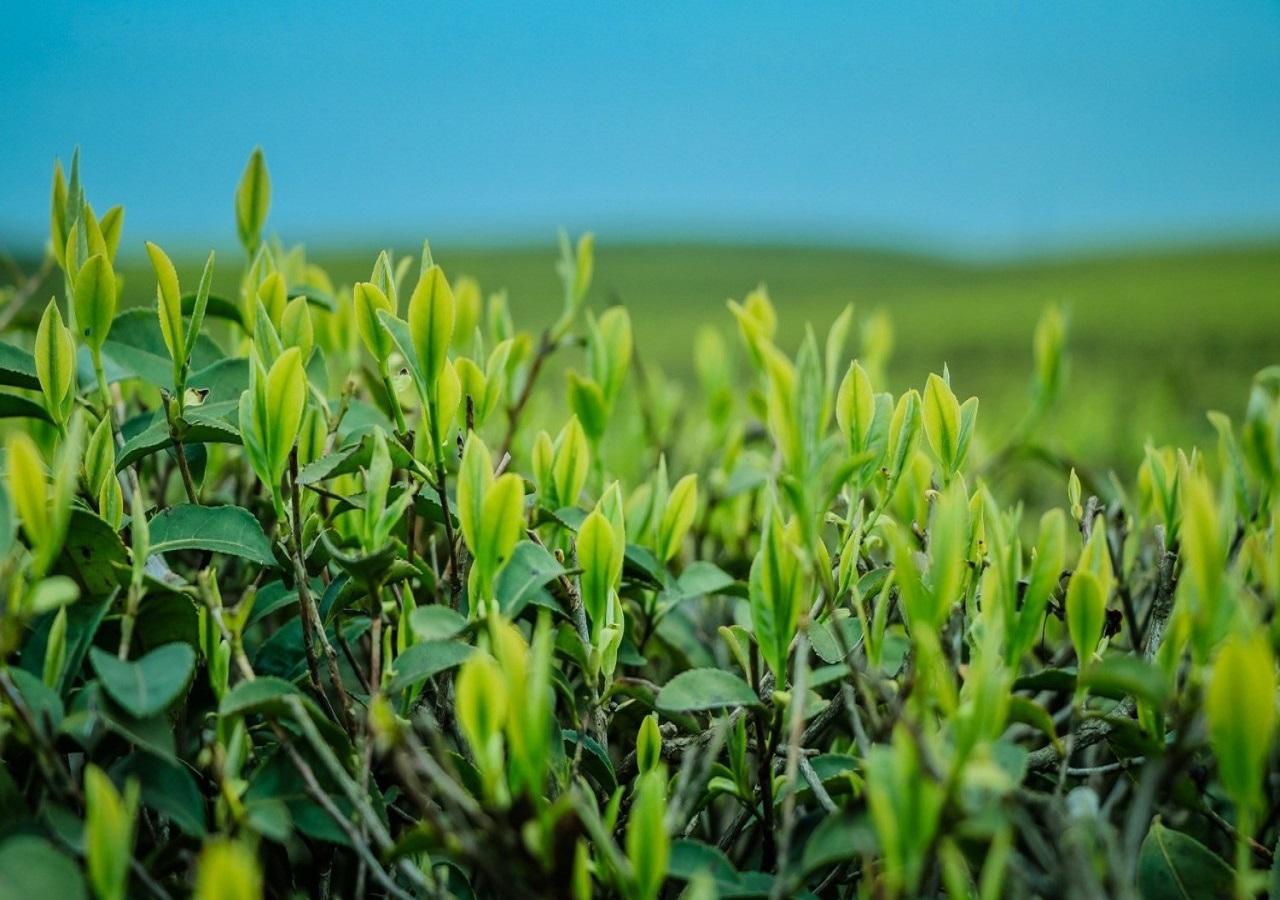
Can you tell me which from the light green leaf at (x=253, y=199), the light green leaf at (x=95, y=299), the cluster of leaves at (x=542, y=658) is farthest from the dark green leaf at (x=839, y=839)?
the light green leaf at (x=253, y=199)

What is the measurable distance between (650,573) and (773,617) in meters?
0.20

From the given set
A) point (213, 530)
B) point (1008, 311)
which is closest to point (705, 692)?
point (213, 530)

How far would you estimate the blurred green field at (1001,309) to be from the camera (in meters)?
3.21

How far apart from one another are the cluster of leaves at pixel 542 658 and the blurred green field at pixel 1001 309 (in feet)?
1.63

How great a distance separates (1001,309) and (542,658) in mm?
8348

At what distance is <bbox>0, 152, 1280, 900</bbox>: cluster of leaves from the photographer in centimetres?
56

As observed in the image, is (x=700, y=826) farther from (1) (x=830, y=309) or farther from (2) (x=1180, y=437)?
(1) (x=830, y=309)

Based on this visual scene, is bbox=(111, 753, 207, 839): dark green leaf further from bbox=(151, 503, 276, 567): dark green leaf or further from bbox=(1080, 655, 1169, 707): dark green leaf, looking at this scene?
bbox=(1080, 655, 1169, 707): dark green leaf

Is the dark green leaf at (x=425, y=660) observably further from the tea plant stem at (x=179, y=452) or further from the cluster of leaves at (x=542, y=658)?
the tea plant stem at (x=179, y=452)

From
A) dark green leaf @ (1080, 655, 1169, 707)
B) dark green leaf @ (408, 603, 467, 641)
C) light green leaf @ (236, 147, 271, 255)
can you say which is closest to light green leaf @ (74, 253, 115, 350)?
light green leaf @ (236, 147, 271, 255)

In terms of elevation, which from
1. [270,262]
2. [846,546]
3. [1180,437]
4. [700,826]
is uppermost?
[270,262]

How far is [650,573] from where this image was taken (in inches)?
35.2

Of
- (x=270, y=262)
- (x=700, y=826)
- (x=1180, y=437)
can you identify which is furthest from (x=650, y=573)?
(x=1180, y=437)

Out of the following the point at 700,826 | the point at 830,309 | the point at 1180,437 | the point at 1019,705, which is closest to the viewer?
the point at 1019,705
